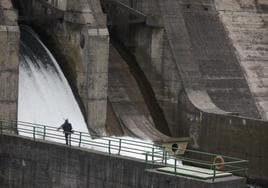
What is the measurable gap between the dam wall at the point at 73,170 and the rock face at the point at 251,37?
13.0 meters

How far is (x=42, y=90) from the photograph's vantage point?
2616cm

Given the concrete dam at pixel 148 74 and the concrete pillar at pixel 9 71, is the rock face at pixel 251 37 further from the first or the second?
the concrete pillar at pixel 9 71

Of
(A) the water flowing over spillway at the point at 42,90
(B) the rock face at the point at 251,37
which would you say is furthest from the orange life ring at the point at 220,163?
(B) the rock face at the point at 251,37

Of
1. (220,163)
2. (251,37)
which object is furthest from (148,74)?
(220,163)

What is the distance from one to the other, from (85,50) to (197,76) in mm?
4793

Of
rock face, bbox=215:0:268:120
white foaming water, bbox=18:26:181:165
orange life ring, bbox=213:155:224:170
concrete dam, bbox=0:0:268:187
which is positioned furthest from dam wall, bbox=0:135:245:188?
rock face, bbox=215:0:268:120

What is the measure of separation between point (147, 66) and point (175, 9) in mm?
2312

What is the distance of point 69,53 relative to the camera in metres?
27.4

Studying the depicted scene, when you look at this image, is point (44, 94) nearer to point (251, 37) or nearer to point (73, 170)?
point (73, 170)

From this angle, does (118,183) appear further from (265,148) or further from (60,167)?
(265,148)

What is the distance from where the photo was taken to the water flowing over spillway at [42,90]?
25.5 meters

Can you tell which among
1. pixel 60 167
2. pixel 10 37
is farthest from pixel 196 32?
pixel 60 167

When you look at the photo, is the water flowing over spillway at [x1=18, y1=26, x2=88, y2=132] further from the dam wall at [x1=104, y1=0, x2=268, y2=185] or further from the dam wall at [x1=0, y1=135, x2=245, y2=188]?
the dam wall at [x1=0, y1=135, x2=245, y2=188]

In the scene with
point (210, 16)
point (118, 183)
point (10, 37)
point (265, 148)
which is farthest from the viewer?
point (210, 16)
